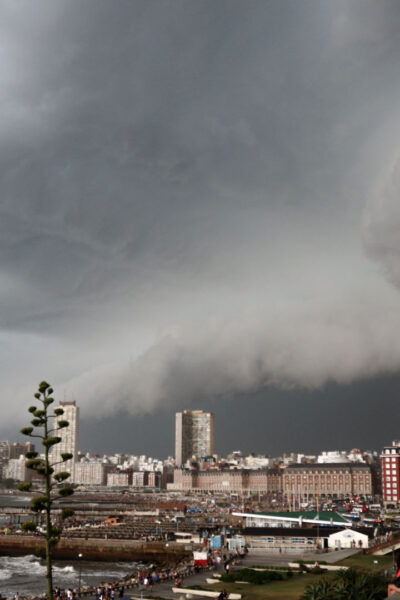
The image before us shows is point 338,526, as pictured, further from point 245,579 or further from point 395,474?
point 395,474

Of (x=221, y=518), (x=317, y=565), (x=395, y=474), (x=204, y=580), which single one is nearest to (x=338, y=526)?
(x=317, y=565)

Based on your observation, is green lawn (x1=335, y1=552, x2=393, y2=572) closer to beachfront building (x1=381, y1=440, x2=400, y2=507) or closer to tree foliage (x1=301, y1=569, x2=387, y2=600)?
tree foliage (x1=301, y1=569, x2=387, y2=600)

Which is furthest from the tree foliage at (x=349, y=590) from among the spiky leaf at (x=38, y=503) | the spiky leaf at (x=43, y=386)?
the spiky leaf at (x=43, y=386)

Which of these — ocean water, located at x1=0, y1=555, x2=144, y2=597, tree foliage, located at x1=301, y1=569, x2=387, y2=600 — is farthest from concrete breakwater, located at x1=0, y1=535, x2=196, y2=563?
tree foliage, located at x1=301, y1=569, x2=387, y2=600

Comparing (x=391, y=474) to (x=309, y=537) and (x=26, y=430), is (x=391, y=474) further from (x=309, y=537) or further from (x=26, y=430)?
(x=26, y=430)

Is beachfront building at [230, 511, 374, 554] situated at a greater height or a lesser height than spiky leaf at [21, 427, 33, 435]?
lesser

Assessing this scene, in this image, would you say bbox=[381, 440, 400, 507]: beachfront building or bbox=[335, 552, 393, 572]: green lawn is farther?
bbox=[381, 440, 400, 507]: beachfront building
